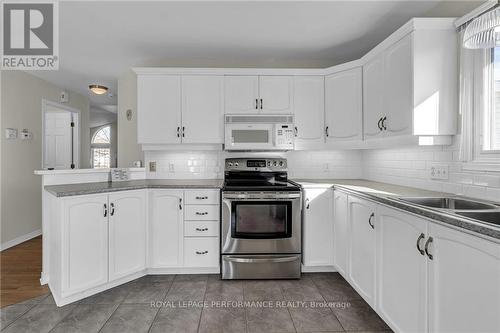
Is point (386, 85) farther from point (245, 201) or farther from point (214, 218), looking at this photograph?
point (214, 218)

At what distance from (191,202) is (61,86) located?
12.2 ft

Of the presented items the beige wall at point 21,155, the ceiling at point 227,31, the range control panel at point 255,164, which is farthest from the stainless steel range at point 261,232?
the beige wall at point 21,155

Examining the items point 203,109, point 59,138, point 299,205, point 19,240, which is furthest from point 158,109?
point 59,138

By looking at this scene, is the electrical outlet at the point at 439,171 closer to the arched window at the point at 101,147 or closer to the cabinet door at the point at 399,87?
the cabinet door at the point at 399,87

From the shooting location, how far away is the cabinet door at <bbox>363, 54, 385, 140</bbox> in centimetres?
232

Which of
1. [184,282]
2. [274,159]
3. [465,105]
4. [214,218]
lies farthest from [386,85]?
[184,282]

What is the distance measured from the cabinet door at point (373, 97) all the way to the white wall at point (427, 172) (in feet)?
1.20

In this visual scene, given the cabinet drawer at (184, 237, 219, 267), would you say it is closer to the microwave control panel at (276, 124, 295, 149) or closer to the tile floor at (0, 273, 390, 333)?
the tile floor at (0, 273, 390, 333)

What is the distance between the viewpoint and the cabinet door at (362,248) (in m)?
1.84

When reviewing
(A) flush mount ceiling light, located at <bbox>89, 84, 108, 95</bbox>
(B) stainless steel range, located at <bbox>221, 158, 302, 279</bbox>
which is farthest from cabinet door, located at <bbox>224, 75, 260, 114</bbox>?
(A) flush mount ceiling light, located at <bbox>89, 84, 108, 95</bbox>

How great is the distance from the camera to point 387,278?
1.65 meters

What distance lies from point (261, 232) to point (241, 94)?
60.7 inches

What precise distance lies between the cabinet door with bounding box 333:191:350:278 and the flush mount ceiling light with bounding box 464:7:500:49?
136cm

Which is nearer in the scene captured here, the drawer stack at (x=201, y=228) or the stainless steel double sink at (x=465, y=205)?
the stainless steel double sink at (x=465, y=205)
